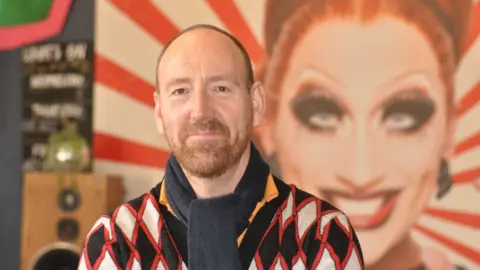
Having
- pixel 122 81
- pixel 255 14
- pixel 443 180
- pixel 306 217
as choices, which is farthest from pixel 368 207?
pixel 306 217

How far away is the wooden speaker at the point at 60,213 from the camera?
8.04ft

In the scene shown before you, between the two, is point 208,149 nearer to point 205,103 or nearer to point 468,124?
point 205,103

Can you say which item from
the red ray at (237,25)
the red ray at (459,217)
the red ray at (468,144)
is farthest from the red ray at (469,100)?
the red ray at (237,25)

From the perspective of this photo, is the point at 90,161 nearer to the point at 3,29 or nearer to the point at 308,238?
the point at 3,29

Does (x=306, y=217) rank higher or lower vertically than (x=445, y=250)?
higher

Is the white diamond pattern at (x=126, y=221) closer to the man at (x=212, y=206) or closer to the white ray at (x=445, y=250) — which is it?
the man at (x=212, y=206)

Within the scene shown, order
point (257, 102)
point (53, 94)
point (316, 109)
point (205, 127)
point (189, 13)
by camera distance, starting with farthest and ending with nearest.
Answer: point (53, 94), point (189, 13), point (316, 109), point (257, 102), point (205, 127)

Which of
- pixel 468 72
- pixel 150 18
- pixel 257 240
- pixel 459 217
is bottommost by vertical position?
pixel 459 217

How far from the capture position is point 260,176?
124 cm

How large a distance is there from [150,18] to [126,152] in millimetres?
616

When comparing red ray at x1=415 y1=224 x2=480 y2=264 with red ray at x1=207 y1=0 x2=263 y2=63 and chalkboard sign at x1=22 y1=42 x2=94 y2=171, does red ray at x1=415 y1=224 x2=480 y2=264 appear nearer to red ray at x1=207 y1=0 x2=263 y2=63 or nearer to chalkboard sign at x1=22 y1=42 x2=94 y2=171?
red ray at x1=207 y1=0 x2=263 y2=63

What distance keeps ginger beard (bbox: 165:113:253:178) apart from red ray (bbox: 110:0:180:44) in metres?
1.58

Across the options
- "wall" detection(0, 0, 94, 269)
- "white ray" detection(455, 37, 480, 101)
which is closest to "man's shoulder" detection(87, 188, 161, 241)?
"white ray" detection(455, 37, 480, 101)

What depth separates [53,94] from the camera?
9.41 ft
